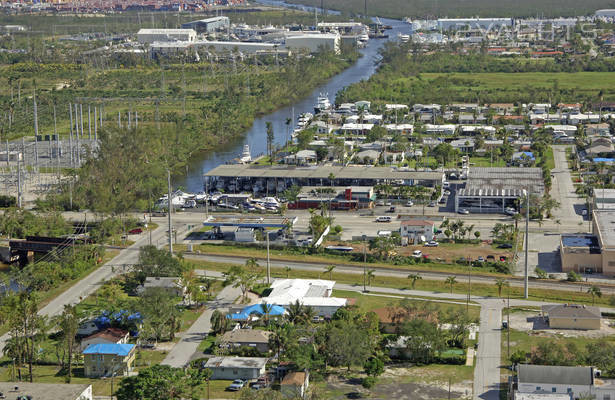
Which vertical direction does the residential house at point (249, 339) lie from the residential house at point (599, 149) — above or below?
below

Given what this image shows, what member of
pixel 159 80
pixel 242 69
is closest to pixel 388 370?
pixel 159 80

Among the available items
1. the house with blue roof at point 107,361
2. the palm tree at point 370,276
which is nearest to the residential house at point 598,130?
the palm tree at point 370,276

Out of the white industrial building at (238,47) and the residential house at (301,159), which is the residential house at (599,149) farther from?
the white industrial building at (238,47)

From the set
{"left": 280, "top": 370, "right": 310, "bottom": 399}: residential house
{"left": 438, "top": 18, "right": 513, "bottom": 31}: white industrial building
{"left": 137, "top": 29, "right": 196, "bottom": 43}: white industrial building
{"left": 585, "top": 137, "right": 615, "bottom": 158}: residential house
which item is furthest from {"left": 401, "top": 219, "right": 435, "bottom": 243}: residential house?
{"left": 438, "top": 18, "right": 513, "bottom": 31}: white industrial building

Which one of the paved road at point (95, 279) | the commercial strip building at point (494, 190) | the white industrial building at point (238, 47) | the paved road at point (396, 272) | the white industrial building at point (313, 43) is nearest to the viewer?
the paved road at point (95, 279)

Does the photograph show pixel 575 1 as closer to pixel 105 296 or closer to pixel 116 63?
pixel 116 63

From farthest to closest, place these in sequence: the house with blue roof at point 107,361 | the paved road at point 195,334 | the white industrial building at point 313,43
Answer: the white industrial building at point 313,43 < the paved road at point 195,334 < the house with blue roof at point 107,361
